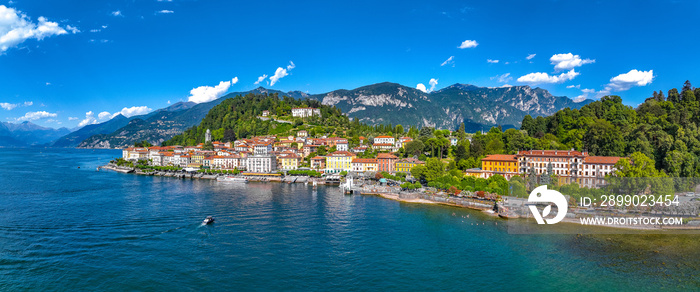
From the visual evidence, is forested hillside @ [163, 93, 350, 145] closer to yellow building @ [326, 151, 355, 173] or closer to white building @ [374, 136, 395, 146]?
white building @ [374, 136, 395, 146]

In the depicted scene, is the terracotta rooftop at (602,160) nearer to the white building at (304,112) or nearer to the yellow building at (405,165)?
the yellow building at (405,165)

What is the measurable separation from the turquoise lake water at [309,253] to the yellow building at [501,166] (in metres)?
14.5

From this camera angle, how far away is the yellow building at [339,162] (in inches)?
2409

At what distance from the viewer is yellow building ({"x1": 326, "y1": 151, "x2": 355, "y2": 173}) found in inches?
2409

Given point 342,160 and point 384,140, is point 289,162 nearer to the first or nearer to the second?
point 342,160

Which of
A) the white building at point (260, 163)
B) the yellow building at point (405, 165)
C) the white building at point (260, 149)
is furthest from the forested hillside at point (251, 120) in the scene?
the yellow building at point (405, 165)

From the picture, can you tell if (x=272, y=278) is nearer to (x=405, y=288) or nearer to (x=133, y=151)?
(x=405, y=288)

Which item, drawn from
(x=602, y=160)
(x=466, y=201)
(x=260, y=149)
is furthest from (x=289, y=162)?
(x=602, y=160)

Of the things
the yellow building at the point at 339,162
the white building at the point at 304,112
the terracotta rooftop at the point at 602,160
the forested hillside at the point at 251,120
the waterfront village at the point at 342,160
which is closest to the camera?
the terracotta rooftop at the point at 602,160

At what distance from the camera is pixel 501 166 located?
147ft

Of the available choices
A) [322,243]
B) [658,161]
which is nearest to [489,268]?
[322,243]

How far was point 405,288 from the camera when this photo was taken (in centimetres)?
1667

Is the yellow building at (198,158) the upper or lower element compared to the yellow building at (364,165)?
upper

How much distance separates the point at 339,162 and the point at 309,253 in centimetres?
4083
